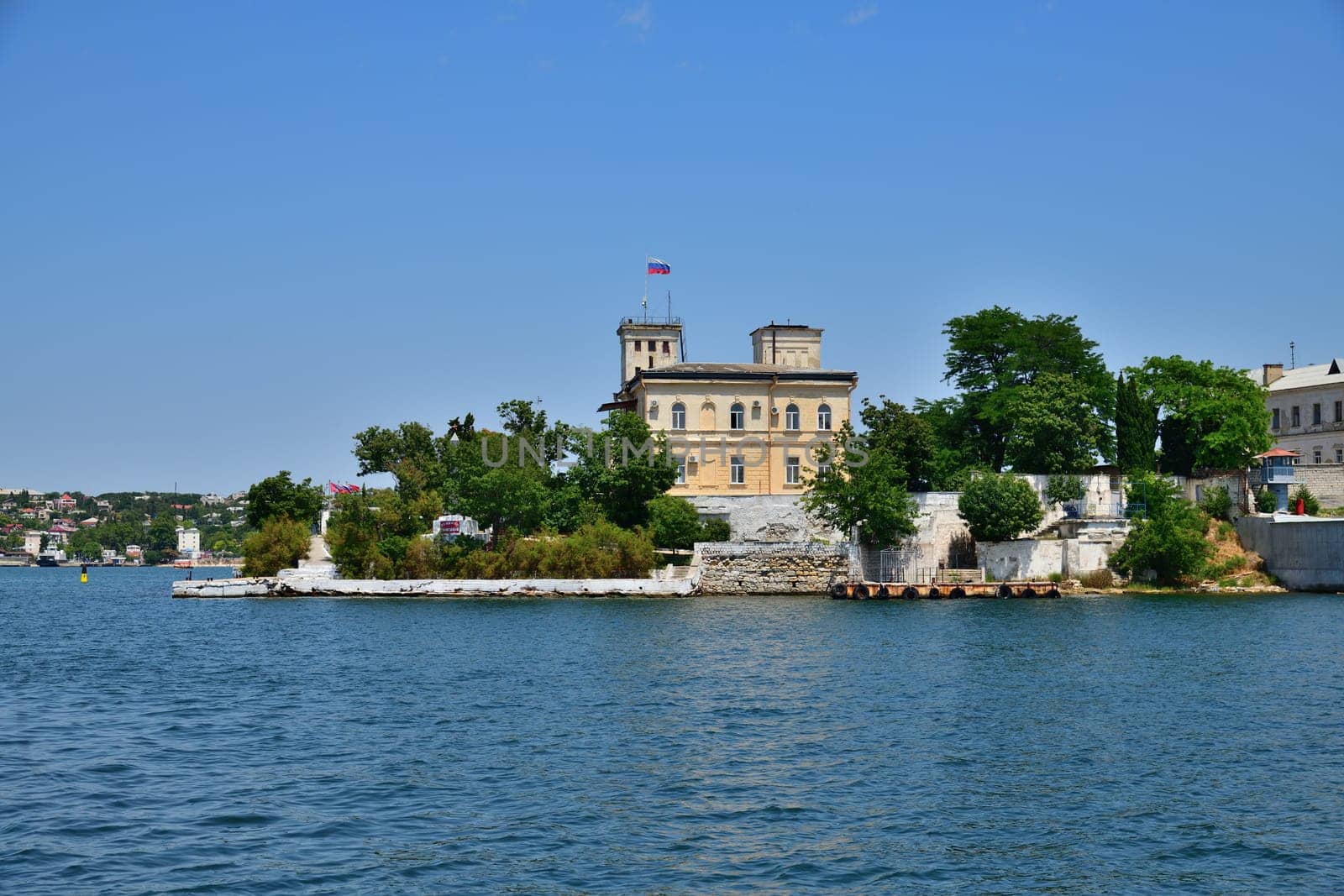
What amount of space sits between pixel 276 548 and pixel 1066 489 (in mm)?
36779

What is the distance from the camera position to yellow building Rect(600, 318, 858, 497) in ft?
207

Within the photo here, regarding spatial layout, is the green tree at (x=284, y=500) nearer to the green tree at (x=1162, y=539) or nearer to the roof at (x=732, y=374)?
the roof at (x=732, y=374)

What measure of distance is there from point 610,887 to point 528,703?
38.3 feet

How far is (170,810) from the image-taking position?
51.6 feet

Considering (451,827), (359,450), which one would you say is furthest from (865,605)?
(359,450)

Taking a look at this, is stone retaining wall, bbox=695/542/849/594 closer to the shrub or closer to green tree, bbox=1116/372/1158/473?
the shrub

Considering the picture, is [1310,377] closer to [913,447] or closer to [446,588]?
[913,447]

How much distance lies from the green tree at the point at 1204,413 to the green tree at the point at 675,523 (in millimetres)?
21825

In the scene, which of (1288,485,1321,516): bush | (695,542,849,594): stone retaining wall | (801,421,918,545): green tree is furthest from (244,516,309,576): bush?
(1288,485,1321,516): bush

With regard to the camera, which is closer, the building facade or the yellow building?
the yellow building

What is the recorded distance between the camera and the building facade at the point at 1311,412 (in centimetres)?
6900

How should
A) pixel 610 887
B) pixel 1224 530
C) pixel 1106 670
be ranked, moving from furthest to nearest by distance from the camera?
pixel 1224 530 → pixel 1106 670 → pixel 610 887

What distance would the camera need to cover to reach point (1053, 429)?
55438mm

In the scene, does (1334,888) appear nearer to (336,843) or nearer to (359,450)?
(336,843)
